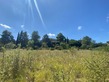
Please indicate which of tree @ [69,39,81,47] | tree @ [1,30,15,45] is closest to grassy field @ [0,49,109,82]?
tree @ [1,30,15,45]

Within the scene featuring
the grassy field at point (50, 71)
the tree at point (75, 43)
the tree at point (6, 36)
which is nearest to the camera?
the grassy field at point (50, 71)

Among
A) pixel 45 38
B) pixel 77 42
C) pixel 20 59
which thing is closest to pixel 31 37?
pixel 45 38

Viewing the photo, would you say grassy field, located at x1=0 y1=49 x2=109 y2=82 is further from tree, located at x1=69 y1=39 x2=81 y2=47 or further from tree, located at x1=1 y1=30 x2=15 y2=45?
tree, located at x1=69 y1=39 x2=81 y2=47

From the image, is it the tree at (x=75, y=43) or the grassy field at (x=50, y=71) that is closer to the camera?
the grassy field at (x=50, y=71)

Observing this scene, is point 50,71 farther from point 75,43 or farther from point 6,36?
point 75,43

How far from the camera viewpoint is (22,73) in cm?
456

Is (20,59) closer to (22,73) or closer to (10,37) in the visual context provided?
(22,73)

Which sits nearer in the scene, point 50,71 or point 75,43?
point 50,71

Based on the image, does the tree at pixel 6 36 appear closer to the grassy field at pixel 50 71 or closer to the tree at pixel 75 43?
the tree at pixel 75 43

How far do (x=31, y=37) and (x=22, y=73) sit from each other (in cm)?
3234

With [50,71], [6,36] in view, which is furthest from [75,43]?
[50,71]

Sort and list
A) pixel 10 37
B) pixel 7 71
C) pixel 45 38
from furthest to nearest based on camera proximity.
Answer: pixel 45 38
pixel 10 37
pixel 7 71

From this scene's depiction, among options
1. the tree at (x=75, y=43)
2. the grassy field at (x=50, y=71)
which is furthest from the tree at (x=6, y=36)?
the grassy field at (x=50, y=71)

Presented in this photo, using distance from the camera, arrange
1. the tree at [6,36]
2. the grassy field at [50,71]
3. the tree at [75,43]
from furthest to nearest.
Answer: the tree at [75,43], the tree at [6,36], the grassy field at [50,71]
